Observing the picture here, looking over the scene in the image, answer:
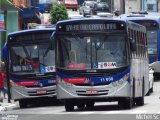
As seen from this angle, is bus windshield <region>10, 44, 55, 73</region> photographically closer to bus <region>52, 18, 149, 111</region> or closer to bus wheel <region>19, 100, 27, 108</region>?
bus wheel <region>19, 100, 27, 108</region>

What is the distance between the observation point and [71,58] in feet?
80.4

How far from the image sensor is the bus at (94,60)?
24.2m

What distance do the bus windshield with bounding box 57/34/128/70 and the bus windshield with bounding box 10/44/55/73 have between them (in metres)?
5.17

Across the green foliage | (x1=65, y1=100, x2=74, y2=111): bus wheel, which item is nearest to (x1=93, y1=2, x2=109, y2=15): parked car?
the green foliage

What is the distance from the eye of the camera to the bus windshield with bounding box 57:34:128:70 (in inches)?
961

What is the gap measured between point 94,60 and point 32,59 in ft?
19.0

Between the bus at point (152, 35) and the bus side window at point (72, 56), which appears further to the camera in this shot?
the bus at point (152, 35)

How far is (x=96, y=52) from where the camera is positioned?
24438 millimetres

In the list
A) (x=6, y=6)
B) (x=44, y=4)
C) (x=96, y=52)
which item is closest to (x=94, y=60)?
(x=96, y=52)

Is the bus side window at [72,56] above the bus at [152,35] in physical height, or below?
above

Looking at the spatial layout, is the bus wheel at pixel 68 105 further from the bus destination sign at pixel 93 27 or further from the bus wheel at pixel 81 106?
the bus destination sign at pixel 93 27

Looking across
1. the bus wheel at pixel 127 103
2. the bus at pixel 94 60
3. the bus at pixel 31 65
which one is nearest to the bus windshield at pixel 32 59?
the bus at pixel 31 65

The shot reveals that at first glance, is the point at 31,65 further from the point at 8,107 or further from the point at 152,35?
the point at 152,35

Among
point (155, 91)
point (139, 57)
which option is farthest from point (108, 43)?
point (155, 91)
